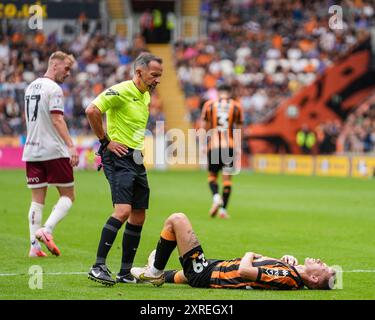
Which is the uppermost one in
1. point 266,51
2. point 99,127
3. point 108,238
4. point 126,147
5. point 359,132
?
point 266,51

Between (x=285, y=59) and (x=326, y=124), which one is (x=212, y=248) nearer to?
(x=326, y=124)

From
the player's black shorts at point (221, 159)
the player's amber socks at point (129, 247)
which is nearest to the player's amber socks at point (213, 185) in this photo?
the player's black shorts at point (221, 159)

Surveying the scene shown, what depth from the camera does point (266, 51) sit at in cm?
4253

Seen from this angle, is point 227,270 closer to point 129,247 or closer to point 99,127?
point 129,247

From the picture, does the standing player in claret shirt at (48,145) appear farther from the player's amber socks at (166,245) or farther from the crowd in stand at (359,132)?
the crowd in stand at (359,132)

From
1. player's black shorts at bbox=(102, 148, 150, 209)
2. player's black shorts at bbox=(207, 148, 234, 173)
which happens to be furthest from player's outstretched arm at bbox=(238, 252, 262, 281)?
player's black shorts at bbox=(207, 148, 234, 173)

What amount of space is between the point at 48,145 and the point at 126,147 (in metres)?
2.73

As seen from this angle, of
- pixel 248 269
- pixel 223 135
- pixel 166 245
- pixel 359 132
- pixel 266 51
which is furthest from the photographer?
pixel 266 51

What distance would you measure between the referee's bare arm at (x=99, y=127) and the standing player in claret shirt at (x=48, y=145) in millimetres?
2395

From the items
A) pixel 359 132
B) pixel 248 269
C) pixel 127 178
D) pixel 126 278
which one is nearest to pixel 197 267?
pixel 248 269

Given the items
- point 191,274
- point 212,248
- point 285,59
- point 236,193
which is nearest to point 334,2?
point 285,59

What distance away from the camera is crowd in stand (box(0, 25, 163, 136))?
121 ft

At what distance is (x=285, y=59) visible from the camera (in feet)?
137

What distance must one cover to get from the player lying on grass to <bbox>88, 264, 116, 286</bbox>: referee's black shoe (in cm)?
37
